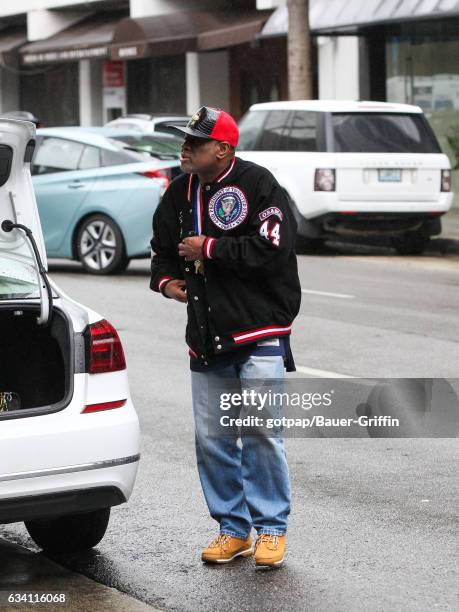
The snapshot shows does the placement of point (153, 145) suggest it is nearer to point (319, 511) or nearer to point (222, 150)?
point (319, 511)

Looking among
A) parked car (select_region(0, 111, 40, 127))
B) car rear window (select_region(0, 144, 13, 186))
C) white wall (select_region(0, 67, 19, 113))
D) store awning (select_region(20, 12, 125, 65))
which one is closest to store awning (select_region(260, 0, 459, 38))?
parked car (select_region(0, 111, 40, 127))

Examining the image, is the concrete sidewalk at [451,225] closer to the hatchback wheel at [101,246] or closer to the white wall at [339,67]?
the white wall at [339,67]

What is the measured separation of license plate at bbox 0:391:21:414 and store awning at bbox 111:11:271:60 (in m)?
23.1

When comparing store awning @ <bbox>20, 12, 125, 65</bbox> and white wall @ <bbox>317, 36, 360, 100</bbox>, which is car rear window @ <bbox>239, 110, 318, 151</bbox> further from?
store awning @ <bbox>20, 12, 125, 65</bbox>

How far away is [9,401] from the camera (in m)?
5.67

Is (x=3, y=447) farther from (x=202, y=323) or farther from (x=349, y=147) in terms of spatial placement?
(x=349, y=147)

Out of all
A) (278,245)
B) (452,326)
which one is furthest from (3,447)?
(452,326)

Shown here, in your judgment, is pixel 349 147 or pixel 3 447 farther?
pixel 349 147

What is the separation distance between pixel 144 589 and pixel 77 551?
0.55 meters

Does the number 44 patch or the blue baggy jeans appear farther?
the blue baggy jeans

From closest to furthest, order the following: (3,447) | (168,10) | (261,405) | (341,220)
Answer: (3,447), (261,405), (341,220), (168,10)

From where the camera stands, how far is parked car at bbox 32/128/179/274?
50.0ft

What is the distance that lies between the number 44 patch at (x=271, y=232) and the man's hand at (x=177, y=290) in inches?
17.2

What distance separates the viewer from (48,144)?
53.1 ft
